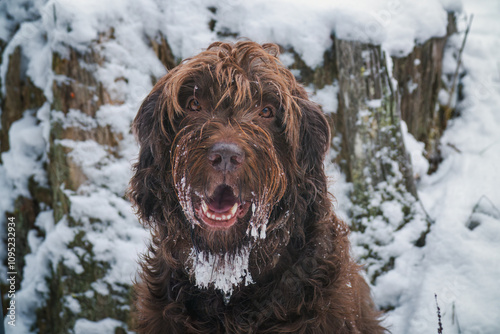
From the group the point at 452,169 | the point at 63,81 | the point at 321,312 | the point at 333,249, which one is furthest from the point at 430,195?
the point at 63,81

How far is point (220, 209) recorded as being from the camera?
201cm

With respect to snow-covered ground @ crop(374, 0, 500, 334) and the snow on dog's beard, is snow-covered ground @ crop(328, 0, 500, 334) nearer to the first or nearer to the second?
snow-covered ground @ crop(374, 0, 500, 334)

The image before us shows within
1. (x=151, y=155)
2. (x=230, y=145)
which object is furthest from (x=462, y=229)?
(x=151, y=155)

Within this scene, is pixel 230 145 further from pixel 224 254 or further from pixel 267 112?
pixel 224 254

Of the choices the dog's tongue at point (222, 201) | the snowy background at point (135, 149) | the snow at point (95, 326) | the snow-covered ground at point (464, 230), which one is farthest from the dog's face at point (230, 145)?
the snow-covered ground at point (464, 230)

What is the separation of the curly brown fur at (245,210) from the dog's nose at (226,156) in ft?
0.52

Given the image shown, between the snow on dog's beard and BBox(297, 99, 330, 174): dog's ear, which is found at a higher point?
BBox(297, 99, 330, 174): dog's ear

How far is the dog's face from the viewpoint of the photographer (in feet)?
6.39

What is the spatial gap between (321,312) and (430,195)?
7.72ft

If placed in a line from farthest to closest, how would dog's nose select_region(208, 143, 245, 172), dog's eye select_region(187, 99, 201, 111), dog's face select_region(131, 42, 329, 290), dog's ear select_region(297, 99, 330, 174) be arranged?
dog's ear select_region(297, 99, 330, 174) → dog's eye select_region(187, 99, 201, 111) → dog's face select_region(131, 42, 329, 290) → dog's nose select_region(208, 143, 245, 172)

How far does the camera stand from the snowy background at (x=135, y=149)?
124 inches

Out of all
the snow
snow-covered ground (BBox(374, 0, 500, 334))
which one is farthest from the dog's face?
snow-covered ground (BBox(374, 0, 500, 334))

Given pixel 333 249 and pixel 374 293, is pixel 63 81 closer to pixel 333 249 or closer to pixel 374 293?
pixel 333 249

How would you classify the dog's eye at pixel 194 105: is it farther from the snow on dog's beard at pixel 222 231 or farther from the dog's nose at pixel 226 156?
the dog's nose at pixel 226 156
